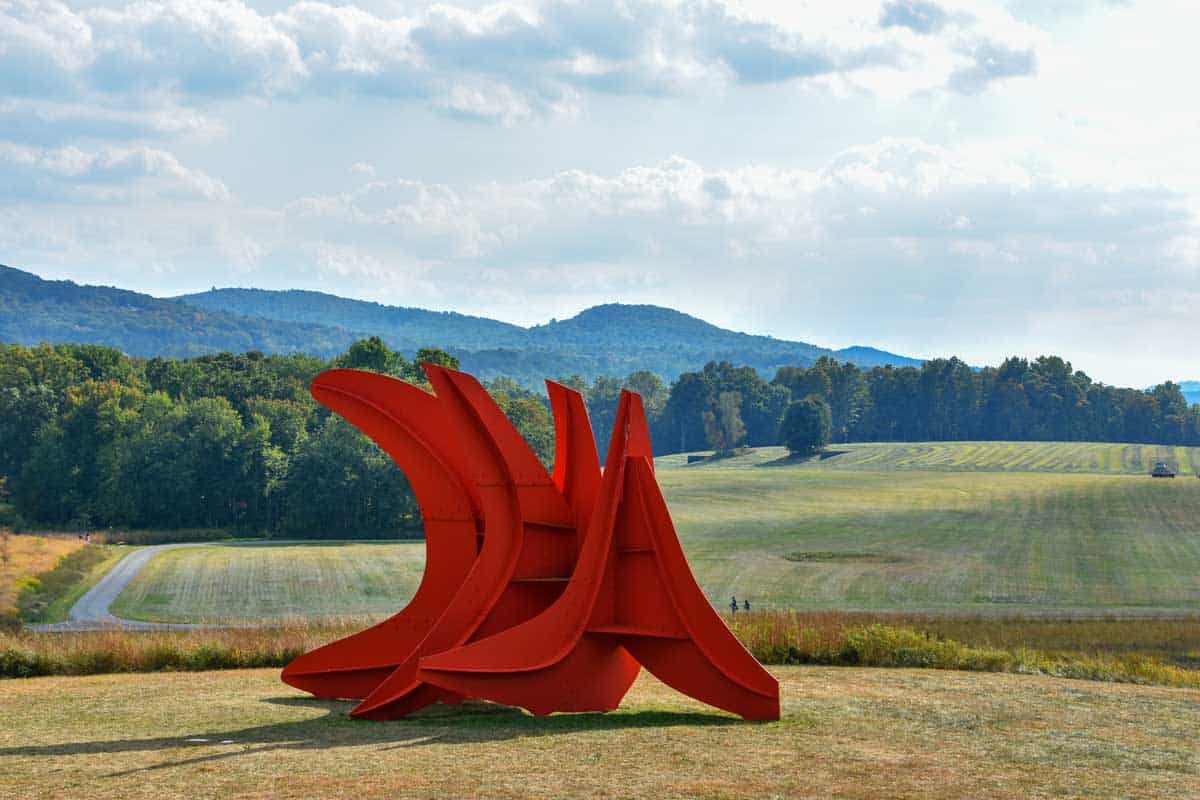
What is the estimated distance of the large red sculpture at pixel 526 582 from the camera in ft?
59.1

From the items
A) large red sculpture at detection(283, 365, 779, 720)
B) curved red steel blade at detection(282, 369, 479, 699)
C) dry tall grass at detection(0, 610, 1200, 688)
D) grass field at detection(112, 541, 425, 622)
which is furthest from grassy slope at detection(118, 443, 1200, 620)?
large red sculpture at detection(283, 365, 779, 720)

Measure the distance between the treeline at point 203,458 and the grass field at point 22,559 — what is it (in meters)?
13.3

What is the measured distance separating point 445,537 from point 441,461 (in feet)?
3.77

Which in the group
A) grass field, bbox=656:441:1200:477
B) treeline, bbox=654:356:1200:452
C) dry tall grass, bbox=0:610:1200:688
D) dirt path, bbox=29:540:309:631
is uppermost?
treeline, bbox=654:356:1200:452

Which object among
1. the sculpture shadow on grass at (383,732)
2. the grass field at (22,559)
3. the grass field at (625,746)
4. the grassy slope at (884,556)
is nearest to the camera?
the grass field at (625,746)

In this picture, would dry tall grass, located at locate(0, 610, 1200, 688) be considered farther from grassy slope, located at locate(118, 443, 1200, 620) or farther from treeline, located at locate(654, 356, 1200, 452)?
treeline, located at locate(654, 356, 1200, 452)

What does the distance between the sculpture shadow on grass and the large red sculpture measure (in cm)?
35

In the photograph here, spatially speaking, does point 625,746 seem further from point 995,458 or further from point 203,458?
point 995,458

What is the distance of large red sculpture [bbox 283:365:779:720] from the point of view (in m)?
18.0

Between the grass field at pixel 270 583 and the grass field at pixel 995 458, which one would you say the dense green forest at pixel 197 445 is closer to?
the grass field at pixel 995 458

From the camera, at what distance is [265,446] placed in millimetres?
97812

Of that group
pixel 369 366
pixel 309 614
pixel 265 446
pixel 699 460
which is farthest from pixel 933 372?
pixel 309 614

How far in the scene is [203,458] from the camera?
3804 inches

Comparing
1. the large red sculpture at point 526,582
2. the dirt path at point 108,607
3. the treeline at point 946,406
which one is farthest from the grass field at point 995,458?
the large red sculpture at point 526,582
